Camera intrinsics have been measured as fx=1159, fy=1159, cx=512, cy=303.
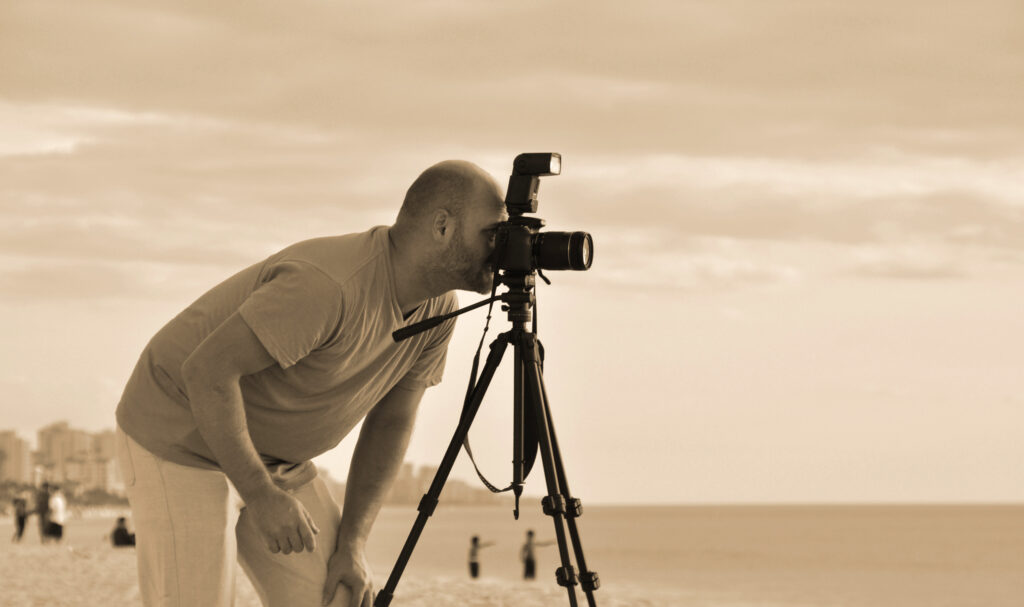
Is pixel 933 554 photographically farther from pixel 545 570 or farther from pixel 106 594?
pixel 106 594

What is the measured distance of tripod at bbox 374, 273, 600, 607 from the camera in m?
2.48

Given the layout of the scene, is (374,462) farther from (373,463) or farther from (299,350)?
(299,350)

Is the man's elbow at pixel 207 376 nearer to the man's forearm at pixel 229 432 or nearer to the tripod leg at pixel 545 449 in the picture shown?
the man's forearm at pixel 229 432

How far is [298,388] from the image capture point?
96.7 inches

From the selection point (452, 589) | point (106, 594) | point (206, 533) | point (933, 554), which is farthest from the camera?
point (933, 554)

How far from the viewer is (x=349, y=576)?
2688 mm

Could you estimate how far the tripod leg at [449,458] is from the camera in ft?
8.18

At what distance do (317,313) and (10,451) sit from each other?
8999cm

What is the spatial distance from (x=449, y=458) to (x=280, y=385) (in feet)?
1.28

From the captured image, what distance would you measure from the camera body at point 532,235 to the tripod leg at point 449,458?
207mm

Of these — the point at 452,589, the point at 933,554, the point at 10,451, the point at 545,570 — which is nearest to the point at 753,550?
the point at 933,554

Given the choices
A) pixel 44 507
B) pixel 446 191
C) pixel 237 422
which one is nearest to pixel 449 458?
pixel 237 422

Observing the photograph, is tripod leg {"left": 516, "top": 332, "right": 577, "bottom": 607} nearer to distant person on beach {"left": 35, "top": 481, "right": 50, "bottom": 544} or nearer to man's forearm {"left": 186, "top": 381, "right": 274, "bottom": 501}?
man's forearm {"left": 186, "top": 381, "right": 274, "bottom": 501}

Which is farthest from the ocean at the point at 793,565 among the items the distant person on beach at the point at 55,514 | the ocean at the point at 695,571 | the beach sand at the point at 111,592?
the beach sand at the point at 111,592
